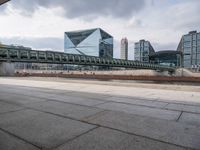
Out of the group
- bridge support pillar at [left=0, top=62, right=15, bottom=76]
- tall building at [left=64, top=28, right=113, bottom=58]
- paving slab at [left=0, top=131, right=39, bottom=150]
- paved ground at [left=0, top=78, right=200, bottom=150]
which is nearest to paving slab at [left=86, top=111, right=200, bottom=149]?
paved ground at [left=0, top=78, right=200, bottom=150]

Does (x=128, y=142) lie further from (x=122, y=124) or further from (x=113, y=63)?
(x=113, y=63)

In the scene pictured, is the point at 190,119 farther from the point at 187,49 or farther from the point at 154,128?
the point at 187,49

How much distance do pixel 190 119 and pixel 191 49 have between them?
149446 mm

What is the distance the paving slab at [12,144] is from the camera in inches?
128

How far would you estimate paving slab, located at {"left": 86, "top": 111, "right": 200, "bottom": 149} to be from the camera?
12.1 ft

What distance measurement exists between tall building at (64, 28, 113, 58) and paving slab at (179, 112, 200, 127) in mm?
133701

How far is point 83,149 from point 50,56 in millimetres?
51162

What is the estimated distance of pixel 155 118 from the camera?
538 cm

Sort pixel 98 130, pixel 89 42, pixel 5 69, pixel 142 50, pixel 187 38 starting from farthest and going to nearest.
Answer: pixel 142 50
pixel 89 42
pixel 187 38
pixel 5 69
pixel 98 130

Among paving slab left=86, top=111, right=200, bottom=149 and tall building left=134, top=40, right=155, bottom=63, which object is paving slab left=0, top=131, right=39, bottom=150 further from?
tall building left=134, top=40, right=155, bottom=63

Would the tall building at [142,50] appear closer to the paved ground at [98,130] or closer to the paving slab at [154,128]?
the paved ground at [98,130]

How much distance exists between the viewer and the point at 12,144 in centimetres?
342

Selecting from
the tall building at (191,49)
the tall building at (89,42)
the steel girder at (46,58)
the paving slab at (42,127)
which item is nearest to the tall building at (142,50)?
the tall building at (89,42)

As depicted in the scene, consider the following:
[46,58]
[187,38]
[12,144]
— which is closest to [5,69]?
[46,58]
